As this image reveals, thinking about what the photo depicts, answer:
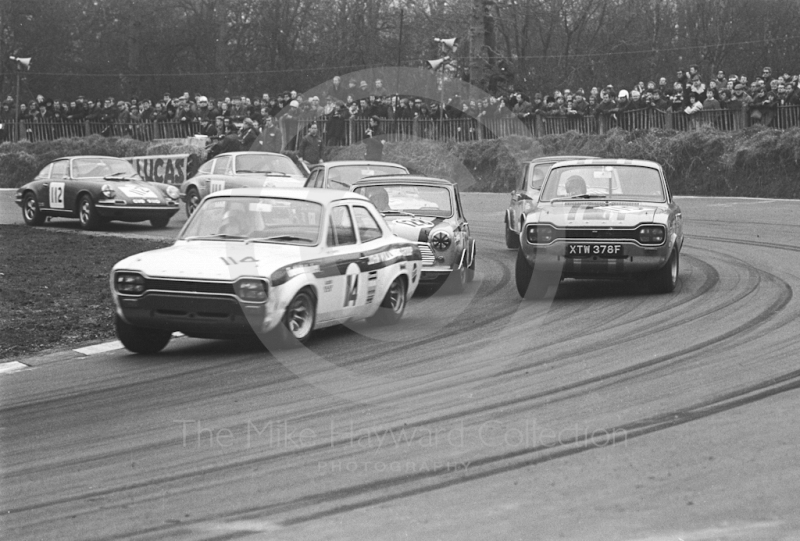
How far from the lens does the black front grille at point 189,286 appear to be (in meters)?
7.66

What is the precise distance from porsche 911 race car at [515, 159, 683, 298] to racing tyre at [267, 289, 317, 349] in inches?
128

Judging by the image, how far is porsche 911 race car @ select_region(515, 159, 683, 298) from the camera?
1055 centimetres

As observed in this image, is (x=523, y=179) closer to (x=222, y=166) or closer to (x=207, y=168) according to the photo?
(x=222, y=166)

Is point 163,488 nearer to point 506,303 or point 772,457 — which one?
point 772,457

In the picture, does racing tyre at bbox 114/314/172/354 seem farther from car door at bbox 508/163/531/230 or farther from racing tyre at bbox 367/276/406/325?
car door at bbox 508/163/531/230

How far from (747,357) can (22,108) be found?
31.4 metres

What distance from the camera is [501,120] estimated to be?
29.2 metres

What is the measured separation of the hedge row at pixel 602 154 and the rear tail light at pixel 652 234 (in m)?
13.6

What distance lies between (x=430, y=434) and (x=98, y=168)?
15069mm

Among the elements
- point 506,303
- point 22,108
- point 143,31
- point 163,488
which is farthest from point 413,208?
point 143,31

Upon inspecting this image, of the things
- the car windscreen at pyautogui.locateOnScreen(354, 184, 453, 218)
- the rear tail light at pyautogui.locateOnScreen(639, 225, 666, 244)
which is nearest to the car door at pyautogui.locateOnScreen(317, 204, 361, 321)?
the rear tail light at pyautogui.locateOnScreen(639, 225, 666, 244)

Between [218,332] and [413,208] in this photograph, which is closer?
[218,332]

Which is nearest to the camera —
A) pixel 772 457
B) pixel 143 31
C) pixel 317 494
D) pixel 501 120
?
pixel 317 494

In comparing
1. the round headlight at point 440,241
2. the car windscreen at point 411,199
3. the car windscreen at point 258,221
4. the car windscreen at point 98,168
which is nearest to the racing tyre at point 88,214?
the car windscreen at point 98,168
